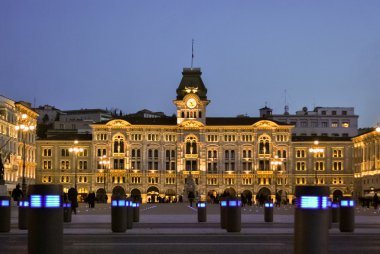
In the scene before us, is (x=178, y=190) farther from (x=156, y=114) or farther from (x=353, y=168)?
(x=156, y=114)

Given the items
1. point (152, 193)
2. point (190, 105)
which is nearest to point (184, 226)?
point (152, 193)

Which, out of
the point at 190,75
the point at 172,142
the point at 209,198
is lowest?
the point at 209,198

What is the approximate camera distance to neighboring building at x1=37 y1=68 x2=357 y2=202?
149250mm

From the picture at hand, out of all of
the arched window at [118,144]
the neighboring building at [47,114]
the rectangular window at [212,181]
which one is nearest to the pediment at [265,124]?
the rectangular window at [212,181]

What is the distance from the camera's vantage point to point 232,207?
2508 centimetres

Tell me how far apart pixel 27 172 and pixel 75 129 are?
4704 centimetres

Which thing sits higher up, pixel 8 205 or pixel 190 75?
pixel 190 75

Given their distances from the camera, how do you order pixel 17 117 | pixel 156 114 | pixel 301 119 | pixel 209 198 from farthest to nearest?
pixel 156 114 → pixel 301 119 → pixel 209 198 → pixel 17 117

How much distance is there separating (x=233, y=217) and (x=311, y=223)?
14984 millimetres

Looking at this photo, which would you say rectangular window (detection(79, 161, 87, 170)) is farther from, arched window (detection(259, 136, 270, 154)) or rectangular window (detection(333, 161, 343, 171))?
rectangular window (detection(333, 161, 343, 171))

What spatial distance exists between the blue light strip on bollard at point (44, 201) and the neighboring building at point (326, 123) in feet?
514

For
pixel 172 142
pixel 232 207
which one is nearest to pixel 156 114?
pixel 172 142

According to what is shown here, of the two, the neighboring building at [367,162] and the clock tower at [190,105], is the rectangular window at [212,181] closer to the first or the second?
the clock tower at [190,105]

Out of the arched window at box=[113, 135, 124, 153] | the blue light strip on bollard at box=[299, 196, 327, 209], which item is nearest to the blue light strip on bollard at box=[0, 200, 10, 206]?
the blue light strip on bollard at box=[299, 196, 327, 209]
